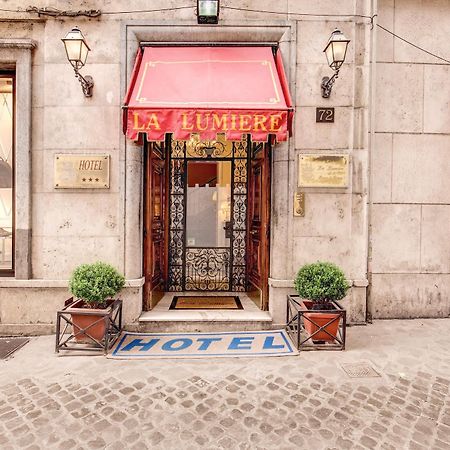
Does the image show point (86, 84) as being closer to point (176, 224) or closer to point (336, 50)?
point (176, 224)

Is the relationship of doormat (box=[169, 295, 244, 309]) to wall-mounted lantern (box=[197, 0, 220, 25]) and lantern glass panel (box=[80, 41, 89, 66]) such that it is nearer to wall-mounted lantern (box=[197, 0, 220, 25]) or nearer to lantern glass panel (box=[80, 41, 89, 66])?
lantern glass panel (box=[80, 41, 89, 66])

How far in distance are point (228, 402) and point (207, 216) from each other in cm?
509

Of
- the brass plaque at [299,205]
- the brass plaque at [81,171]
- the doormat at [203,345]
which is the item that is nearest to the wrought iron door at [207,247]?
the brass plaque at [299,205]

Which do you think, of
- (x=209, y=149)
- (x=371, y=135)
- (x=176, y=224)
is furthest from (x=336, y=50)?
(x=176, y=224)

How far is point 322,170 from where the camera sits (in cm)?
612

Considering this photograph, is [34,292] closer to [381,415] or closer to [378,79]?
[381,415]

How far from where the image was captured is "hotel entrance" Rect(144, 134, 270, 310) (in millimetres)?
7906

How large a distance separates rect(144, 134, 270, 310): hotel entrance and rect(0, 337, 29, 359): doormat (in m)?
2.82

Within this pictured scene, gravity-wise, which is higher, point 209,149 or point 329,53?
point 329,53

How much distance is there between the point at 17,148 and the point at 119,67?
91.4 inches

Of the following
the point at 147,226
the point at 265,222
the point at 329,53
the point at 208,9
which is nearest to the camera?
the point at 329,53

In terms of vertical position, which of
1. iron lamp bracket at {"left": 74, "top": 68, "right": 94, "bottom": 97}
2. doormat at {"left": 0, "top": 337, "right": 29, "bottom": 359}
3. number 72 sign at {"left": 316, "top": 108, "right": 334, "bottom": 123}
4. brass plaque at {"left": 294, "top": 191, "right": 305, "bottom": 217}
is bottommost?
doormat at {"left": 0, "top": 337, "right": 29, "bottom": 359}

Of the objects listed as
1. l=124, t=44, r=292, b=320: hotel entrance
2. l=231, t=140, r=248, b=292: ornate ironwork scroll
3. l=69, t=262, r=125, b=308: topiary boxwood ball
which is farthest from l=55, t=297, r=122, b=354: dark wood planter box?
l=231, t=140, r=248, b=292: ornate ironwork scroll

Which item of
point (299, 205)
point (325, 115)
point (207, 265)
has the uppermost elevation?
point (325, 115)
